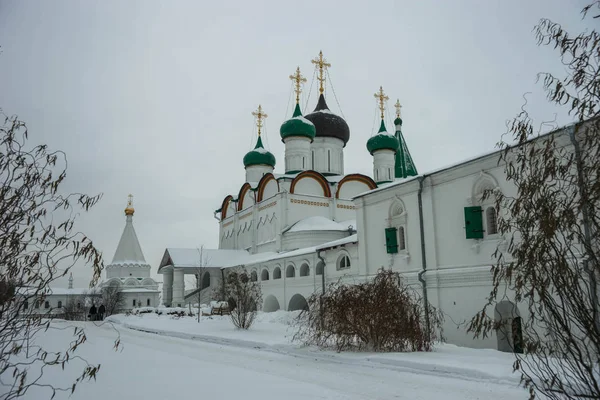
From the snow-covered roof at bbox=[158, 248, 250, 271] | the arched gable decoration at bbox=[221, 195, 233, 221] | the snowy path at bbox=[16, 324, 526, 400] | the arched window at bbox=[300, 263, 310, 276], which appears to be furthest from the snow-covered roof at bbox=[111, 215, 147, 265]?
the snowy path at bbox=[16, 324, 526, 400]

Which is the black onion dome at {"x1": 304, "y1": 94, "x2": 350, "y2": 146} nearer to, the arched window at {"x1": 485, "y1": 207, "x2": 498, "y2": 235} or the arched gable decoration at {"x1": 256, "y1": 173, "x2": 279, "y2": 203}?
the arched gable decoration at {"x1": 256, "y1": 173, "x2": 279, "y2": 203}

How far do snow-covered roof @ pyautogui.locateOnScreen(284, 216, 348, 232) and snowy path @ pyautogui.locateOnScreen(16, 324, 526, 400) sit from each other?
17.2 meters

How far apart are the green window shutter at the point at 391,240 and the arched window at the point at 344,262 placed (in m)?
3.77

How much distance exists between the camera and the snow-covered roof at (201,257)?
105 feet

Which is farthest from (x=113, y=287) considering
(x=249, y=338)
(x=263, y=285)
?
(x=249, y=338)

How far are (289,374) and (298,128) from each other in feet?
83.2

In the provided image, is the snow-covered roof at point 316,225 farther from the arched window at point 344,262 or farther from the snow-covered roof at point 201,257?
the arched window at point 344,262

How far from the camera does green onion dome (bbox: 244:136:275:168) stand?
121 feet

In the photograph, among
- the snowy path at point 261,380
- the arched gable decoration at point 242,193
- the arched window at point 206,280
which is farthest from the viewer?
the arched gable decoration at point 242,193

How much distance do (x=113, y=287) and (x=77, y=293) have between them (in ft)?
45.1

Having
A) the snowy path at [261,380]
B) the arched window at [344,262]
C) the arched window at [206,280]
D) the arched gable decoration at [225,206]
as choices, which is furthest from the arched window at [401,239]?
the arched gable decoration at [225,206]

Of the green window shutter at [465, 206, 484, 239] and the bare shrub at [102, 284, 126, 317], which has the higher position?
the green window shutter at [465, 206, 484, 239]

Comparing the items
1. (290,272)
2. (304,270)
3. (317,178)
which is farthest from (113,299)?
(304,270)

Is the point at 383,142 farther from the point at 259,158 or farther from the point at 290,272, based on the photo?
the point at 290,272
